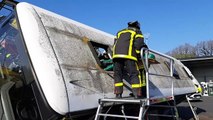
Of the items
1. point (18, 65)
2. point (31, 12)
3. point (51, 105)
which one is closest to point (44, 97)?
point (51, 105)

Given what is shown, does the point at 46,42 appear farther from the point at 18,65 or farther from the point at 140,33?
the point at 140,33

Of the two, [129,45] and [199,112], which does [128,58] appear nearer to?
[129,45]

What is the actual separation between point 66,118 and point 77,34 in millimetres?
1549

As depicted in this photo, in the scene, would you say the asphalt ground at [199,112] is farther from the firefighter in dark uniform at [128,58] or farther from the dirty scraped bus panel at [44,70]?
the dirty scraped bus panel at [44,70]

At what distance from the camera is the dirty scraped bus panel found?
325 cm

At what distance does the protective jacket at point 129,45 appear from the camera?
14.1ft

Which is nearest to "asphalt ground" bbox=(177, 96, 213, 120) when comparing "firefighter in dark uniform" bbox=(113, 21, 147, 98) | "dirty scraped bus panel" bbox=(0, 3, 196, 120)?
"firefighter in dark uniform" bbox=(113, 21, 147, 98)

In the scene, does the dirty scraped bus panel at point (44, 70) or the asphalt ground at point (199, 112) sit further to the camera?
the asphalt ground at point (199, 112)

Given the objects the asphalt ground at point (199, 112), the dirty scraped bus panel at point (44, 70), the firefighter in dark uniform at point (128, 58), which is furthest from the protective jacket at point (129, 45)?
the asphalt ground at point (199, 112)

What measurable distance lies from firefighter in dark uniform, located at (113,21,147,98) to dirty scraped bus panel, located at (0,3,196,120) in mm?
199

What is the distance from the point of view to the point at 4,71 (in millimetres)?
3619

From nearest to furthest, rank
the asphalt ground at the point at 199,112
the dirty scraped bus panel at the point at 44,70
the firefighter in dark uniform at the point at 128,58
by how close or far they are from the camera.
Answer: the dirty scraped bus panel at the point at 44,70 < the firefighter in dark uniform at the point at 128,58 < the asphalt ground at the point at 199,112

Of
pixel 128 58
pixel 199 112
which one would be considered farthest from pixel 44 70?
pixel 199 112

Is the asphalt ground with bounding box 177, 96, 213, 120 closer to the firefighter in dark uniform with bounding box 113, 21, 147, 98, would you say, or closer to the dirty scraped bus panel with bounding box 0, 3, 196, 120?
the firefighter in dark uniform with bounding box 113, 21, 147, 98
